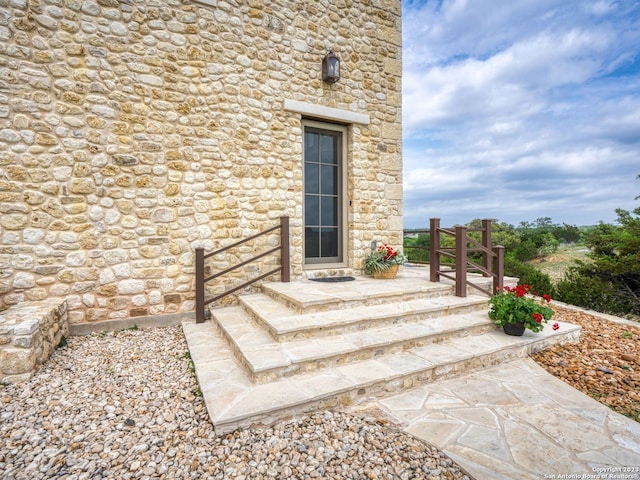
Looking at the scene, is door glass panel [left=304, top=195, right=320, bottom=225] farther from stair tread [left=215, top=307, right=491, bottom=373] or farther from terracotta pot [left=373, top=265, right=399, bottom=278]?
stair tread [left=215, top=307, right=491, bottom=373]

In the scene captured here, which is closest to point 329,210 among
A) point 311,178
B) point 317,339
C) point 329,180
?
point 329,180

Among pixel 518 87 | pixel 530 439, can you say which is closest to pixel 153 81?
pixel 530 439

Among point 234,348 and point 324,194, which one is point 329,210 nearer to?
point 324,194

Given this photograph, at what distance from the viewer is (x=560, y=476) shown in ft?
5.27

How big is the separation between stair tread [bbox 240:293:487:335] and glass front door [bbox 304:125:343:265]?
51.4 inches

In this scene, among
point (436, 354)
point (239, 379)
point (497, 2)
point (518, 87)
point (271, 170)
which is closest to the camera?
point (239, 379)

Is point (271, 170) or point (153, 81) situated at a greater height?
point (153, 81)

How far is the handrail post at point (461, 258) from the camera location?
3.93m

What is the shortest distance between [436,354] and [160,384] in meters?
2.38

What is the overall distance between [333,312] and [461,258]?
1.88 m

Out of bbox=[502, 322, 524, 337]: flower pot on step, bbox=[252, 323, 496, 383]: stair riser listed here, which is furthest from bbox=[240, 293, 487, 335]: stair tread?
bbox=[502, 322, 524, 337]: flower pot on step

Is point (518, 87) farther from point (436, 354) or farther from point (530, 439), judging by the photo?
point (530, 439)

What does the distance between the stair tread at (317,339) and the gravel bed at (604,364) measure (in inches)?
29.1

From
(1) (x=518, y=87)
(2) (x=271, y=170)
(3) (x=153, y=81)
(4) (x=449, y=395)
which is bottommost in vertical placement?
(4) (x=449, y=395)
